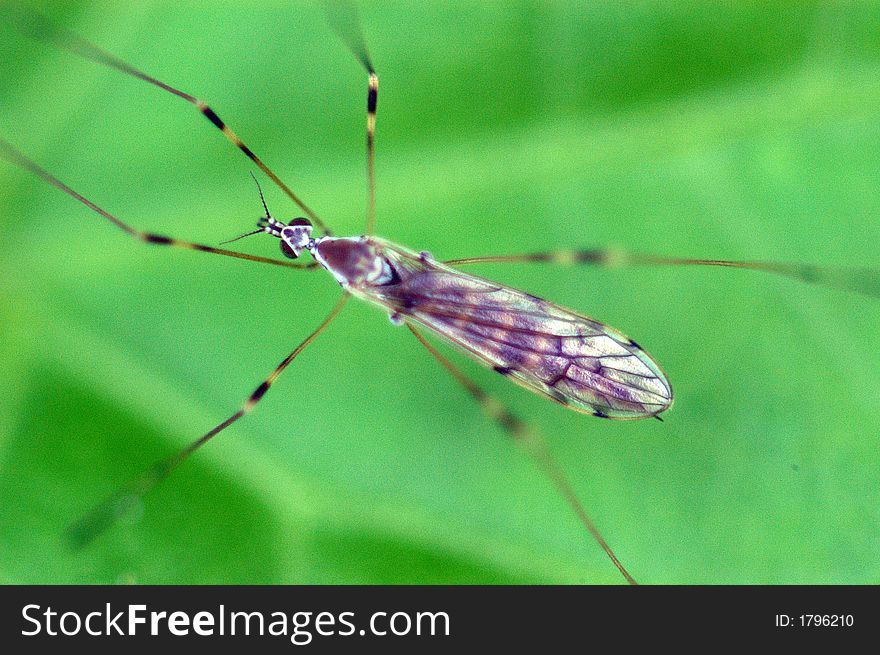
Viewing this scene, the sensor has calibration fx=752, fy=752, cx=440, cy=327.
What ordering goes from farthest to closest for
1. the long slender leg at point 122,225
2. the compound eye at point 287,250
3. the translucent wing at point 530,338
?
the compound eye at point 287,250, the long slender leg at point 122,225, the translucent wing at point 530,338

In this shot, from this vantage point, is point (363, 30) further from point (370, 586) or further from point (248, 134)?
point (370, 586)

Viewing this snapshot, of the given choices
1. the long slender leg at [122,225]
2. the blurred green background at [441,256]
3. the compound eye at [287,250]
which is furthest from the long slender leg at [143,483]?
the long slender leg at [122,225]

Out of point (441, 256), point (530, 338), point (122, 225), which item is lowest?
point (530, 338)

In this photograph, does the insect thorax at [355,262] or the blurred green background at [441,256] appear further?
the insect thorax at [355,262]

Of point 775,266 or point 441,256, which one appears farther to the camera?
point 441,256

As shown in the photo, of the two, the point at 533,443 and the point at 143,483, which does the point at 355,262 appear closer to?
the point at 533,443

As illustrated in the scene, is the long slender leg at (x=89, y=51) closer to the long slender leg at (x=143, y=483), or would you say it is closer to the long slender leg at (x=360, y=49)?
the long slender leg at (x=360, y=49)

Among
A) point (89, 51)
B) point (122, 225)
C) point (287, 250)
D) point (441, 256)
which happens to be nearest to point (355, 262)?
point (287, 250)
